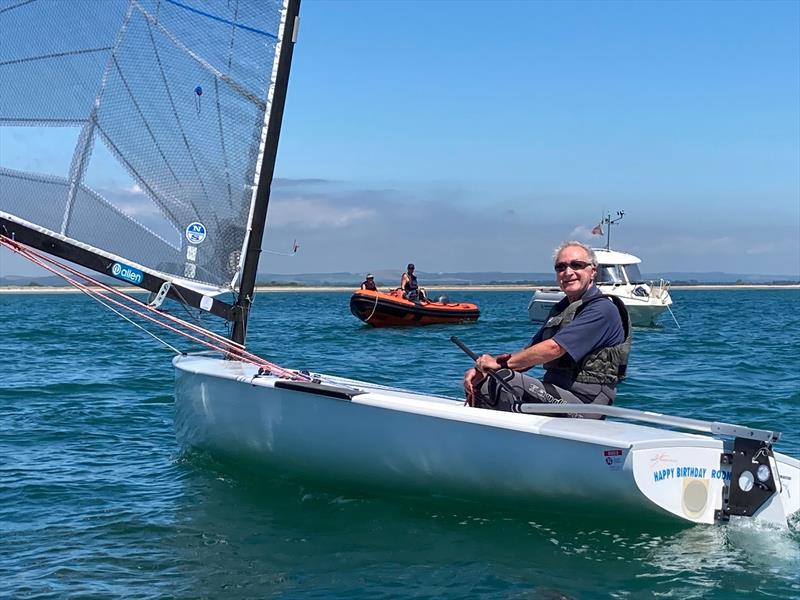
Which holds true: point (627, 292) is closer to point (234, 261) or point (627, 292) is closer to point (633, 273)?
point (633, 273)

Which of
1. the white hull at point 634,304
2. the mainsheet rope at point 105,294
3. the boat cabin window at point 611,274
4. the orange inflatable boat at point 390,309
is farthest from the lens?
the boat cabin window at point 611,274

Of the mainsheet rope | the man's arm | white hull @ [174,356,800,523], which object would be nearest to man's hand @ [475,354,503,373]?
the man's arm

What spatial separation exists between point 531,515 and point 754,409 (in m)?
4.90

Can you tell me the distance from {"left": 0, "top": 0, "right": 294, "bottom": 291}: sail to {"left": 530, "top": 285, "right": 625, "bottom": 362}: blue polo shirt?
96.4 inches

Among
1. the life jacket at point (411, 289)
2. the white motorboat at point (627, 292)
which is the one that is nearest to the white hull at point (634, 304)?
the white motorboat at point (627, 292)

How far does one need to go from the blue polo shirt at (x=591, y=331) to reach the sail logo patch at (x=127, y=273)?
2658 mm

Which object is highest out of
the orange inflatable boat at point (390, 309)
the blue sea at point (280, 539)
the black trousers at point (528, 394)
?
the black trousers at point (528, 394)

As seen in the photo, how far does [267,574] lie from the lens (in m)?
4.19

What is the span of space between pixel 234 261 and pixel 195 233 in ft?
1.16

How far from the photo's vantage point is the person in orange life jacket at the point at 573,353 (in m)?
4.76

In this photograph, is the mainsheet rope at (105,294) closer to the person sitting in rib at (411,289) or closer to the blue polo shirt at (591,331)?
the blue polo shirt at (591,331)

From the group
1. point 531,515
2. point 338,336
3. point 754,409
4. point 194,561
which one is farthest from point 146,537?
point 338,336

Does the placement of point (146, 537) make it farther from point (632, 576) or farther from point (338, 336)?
point (338, 336)

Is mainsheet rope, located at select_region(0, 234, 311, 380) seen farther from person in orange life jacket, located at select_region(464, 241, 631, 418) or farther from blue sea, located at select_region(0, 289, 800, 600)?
person in orange life jacket, located at select_region(464, 241, 631, 418)
